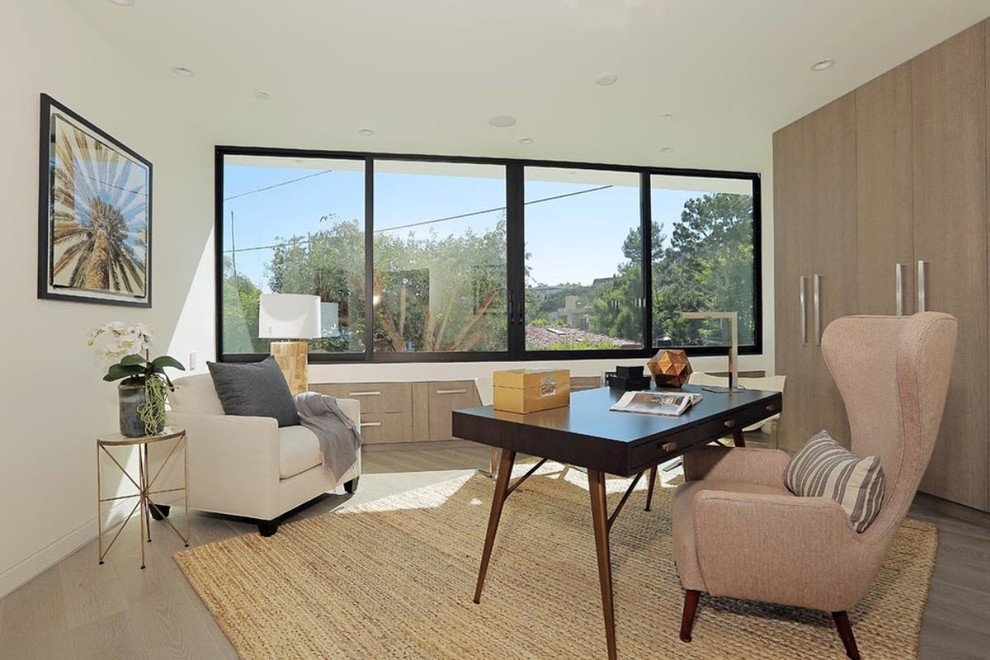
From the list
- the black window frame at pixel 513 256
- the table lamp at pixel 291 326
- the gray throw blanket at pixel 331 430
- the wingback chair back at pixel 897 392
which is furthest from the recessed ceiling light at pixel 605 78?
the gray throw blanket at pixel 331 430

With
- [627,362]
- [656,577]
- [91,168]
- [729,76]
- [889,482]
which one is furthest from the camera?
[627,362]

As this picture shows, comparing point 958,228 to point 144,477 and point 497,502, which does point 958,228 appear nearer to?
point 497,502

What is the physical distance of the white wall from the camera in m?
2.18

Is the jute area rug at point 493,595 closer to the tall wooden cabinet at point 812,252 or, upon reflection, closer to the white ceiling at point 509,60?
the tall wooden cabinet at point 812,252

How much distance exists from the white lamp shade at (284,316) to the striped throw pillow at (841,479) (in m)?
3.20

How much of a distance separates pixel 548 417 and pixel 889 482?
105 cm

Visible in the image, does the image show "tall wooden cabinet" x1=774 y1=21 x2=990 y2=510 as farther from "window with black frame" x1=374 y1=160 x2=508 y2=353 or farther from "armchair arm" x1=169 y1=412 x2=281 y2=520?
"armchair arm" x1=169 y1=412 x2=281 y2=520

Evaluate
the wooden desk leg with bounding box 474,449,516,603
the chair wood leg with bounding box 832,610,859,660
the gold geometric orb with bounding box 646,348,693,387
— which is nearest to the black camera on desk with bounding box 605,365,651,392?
the gold geometric orb with bounding box 646,348,693,387

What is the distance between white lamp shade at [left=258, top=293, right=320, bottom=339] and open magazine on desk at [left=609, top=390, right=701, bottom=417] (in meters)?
Answer: 2.66

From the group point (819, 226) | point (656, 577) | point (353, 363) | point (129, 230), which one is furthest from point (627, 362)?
point (129, 230)

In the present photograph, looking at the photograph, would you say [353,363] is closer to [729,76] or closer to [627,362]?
[627,362]

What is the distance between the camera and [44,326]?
238 cm

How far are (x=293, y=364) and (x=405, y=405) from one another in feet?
3.33

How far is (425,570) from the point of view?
2277 millimetres
